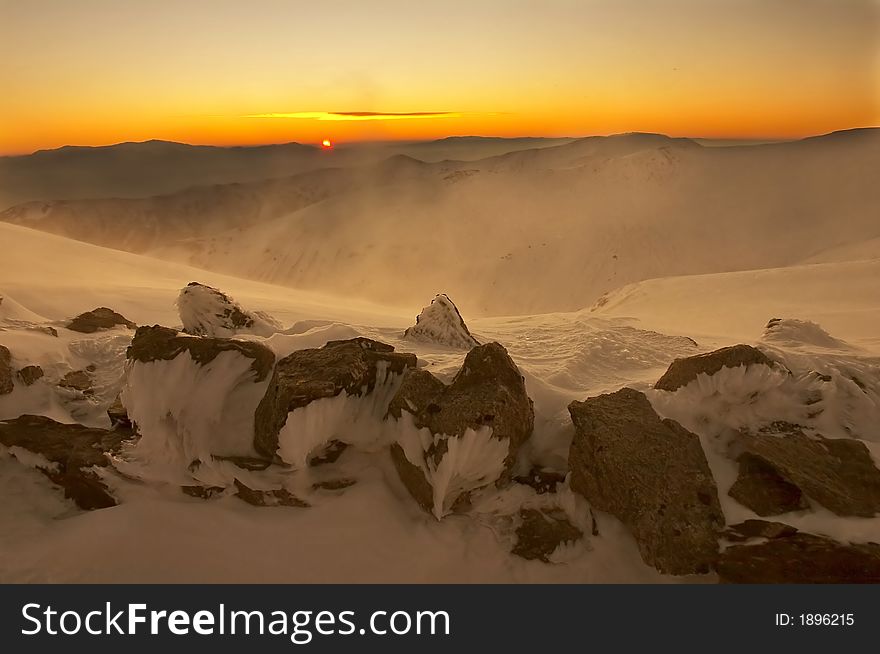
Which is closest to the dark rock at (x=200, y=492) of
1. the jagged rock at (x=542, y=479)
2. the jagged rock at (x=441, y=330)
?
the jagged rock at (x=542, y=479)

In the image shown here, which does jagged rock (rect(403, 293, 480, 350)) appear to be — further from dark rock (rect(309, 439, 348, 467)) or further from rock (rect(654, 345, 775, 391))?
rock (rect(654, 345, 775, 391))

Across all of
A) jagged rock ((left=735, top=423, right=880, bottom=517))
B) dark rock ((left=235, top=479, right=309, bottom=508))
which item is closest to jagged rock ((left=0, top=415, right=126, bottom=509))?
dark rock ((left=235, top=479, right=309, bottom=508))

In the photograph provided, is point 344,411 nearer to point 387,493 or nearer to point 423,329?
point 387,493

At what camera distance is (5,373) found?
4266 mm

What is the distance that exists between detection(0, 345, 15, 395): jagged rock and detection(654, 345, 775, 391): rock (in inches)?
168

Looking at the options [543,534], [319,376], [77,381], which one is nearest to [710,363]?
A: [543,534]

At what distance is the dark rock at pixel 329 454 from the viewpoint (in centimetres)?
407

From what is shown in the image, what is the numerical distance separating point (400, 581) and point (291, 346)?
1800 millimetres

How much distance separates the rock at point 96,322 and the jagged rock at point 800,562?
517cm

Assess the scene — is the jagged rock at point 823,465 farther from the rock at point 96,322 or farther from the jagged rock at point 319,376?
the rock at point 96,322

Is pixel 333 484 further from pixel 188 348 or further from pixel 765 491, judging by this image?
pixel 765 491

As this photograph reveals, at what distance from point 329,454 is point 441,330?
1.65 m

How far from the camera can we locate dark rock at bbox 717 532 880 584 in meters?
3.28

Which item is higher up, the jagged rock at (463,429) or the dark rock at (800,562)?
the jagged rock at (463,429)
